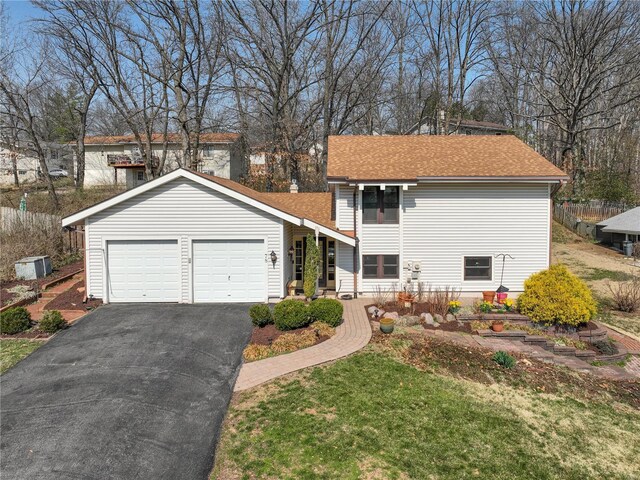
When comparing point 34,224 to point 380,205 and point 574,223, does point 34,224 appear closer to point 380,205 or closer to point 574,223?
point 380,205

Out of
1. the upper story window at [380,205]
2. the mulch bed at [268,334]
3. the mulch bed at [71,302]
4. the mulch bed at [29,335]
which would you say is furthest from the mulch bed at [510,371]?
the mulch bed at [71,302]

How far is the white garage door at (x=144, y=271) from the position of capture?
1371 cm

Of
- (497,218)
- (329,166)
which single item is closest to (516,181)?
(497,218)

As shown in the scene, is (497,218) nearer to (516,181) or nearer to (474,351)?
(516,181)

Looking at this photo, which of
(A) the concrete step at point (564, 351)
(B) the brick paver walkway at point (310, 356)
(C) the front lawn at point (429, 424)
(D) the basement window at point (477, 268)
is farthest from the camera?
(D) the basement window at point (477, 268)

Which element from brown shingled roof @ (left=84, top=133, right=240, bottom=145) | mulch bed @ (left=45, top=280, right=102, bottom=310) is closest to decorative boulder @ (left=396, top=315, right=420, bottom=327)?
mulch bed @ (left=45, top=280, right=102, bottom=310)

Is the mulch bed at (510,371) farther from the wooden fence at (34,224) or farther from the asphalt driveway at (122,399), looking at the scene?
the wooden fence at (34,224)

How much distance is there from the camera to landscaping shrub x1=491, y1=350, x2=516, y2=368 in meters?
9.51

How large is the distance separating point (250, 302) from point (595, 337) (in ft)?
36.4

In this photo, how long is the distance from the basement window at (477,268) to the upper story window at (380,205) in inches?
134

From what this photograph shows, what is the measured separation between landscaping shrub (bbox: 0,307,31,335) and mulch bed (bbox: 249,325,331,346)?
648cm

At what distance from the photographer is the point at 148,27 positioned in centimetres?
2719

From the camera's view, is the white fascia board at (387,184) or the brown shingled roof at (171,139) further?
the brown shingled roof at (171,139)

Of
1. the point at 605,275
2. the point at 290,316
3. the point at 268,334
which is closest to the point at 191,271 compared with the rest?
the point at 268,334
